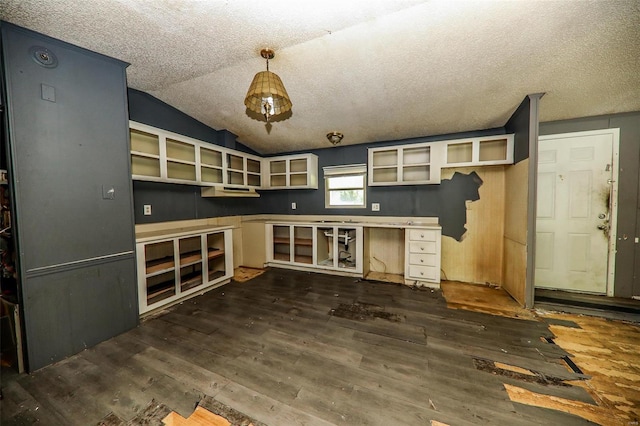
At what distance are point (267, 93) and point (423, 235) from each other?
2.58 m

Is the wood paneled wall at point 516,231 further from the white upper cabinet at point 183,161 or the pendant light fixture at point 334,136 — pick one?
the white upper cabinet at point 183,161

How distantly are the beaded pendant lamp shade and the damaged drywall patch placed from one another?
2.69 metres

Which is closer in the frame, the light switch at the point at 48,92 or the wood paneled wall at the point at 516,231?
the light switch at the point at 48,92

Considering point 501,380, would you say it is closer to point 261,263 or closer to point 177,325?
point 177,325

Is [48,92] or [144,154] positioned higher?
[48,92]

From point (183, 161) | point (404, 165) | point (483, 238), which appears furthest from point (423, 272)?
point (183, 161)

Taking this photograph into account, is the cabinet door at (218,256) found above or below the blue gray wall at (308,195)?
below

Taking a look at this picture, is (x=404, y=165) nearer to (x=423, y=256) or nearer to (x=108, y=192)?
(x=423, y=256)

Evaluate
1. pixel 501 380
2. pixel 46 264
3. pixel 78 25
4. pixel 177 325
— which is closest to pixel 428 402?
pixel 501 380

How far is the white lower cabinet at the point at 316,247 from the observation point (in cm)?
358

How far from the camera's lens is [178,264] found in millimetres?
2686

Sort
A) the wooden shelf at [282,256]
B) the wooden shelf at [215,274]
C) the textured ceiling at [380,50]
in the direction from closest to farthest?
the textured ceiling at [380,50], the wooden shelf at [215,274], the wooden shelf at [282,256]

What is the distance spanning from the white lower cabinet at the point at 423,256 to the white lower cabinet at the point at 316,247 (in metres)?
0.69

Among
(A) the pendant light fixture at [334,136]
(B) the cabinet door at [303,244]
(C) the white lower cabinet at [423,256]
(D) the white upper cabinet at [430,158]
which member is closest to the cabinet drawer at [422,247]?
(C) the white lower cabinet at [423,256]
